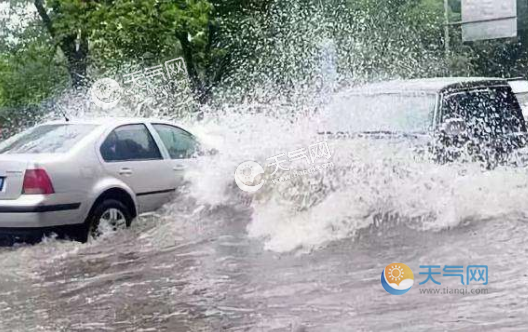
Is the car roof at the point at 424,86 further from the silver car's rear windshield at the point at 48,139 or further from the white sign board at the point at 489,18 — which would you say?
the white sign board at the point at 489,18

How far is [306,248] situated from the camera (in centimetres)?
681

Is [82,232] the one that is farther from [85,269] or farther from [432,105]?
[432,105]

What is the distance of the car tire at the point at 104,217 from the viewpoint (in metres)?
7.95

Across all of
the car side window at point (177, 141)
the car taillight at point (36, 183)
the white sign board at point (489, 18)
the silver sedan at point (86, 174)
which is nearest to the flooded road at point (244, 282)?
the silver sedan at point (86, 174)

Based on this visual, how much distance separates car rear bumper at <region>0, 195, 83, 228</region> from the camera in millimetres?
7547

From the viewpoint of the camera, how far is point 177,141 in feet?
30.5
